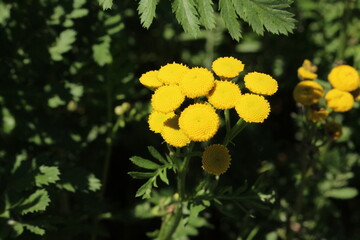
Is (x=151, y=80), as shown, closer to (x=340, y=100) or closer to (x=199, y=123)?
(x=199, y=123)

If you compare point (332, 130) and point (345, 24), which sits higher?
point (345, 24)

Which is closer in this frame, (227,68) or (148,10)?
(148,10)

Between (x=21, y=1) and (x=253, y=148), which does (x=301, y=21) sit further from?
(x=21, y=1)

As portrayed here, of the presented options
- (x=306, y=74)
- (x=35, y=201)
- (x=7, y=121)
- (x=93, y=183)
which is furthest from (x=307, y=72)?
(x=7, y=121)

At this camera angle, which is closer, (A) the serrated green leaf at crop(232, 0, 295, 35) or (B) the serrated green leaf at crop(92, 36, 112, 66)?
(A) the serrated green leaf at crop(232, 0, 295, 35)

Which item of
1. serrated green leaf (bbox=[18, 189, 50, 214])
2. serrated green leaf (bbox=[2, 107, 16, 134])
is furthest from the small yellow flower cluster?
serrated green leaf (bbox=[2, 107, 16, 134])

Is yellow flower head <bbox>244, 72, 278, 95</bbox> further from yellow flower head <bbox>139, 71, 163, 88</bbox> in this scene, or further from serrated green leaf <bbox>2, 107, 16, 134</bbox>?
serrated green leaf <bbox>2, 107, 16, 134</bbox>

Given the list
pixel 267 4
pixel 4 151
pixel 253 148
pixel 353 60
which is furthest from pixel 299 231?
pixel 4 151
